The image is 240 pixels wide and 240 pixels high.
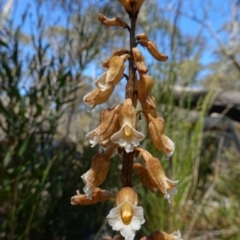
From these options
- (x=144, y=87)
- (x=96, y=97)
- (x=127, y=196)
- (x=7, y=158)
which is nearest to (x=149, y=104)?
(x=144, y=87)

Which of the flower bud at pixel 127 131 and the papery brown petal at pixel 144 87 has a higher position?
the papery brown petal at pixel 144 87

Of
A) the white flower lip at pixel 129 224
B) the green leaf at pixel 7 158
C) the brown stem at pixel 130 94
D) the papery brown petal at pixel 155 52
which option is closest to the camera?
the white flower lip at pixel 129 224

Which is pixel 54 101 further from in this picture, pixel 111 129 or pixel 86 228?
pixel 111 129

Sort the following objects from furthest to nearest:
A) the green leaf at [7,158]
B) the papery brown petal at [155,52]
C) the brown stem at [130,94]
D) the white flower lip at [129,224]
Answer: the green leaf at [7,158], the papery brown petal at [155,52], the brown stem at [130,94], the white flower lip at [129,224]

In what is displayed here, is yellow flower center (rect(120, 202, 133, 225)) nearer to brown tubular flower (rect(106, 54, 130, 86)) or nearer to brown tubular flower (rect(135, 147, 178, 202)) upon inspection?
brown tubular flower (rect(135, 147, 178, 202))

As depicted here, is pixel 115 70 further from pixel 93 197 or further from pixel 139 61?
pixel 93 197

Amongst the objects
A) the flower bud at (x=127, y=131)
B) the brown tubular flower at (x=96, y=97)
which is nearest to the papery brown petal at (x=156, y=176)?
the flower bud at (x=127, y=131)

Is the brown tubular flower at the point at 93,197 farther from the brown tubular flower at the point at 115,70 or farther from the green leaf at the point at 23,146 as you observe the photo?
the green leaf at the point at 23,146
